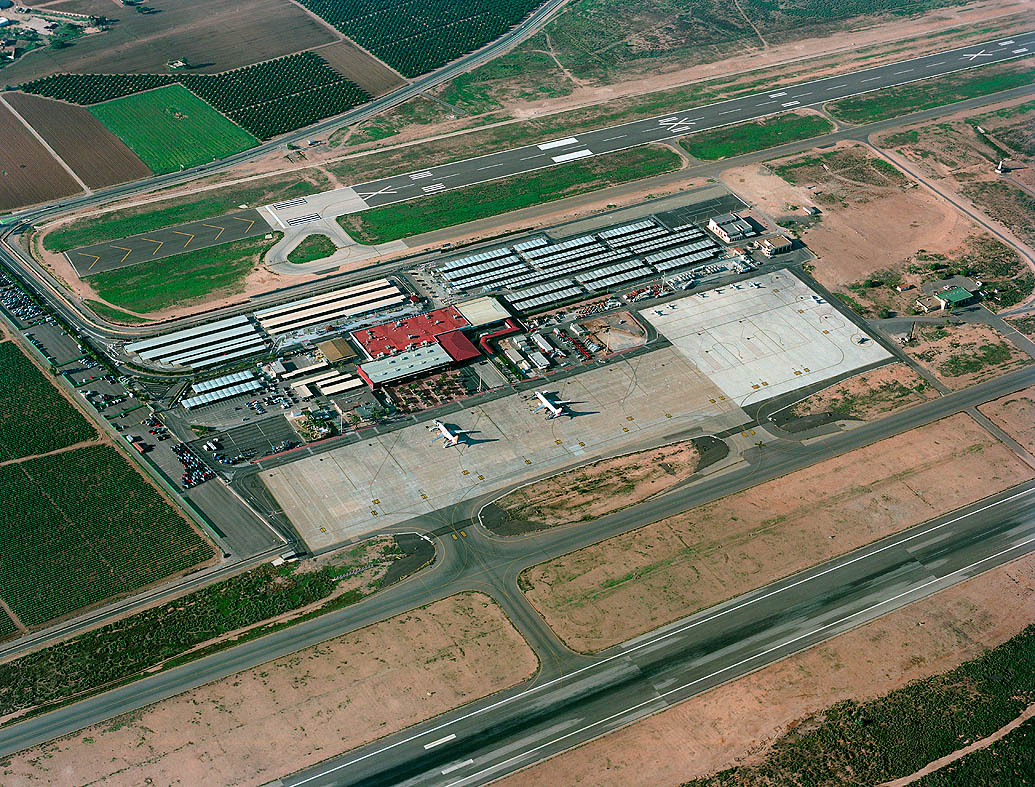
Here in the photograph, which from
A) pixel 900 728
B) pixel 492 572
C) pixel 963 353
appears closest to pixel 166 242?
pixel 492 572

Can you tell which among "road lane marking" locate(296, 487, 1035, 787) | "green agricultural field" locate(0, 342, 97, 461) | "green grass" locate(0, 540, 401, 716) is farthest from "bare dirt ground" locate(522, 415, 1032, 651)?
"green agricultural field" locate(0, 342, 97, 461)

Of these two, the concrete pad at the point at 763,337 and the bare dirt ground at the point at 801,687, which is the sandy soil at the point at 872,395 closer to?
the concrete pad at the point at 763,337

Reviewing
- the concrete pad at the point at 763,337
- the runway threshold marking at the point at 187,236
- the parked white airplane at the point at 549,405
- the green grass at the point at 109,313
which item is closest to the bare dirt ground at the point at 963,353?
the concrete pad at the point at 763,337

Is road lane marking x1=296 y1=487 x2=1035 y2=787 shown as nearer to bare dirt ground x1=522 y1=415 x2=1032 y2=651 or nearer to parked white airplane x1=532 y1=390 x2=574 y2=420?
bare dirt ground x1=522 y1=415 x2=1032 y2=651

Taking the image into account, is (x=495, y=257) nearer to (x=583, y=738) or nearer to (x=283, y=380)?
(x=283, y=380)

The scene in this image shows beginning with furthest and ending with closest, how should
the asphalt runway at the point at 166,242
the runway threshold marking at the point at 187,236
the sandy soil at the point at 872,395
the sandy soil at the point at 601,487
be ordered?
the runway threshold marking at the point at 187,236 < the asphalt runway at the point at 166,242 < the sandy soil at the point at 872,395 < the sandy soil at the point at 601,487

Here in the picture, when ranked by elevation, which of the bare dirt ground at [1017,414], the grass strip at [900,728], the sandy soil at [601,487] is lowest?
the grass strip at [900,728]
